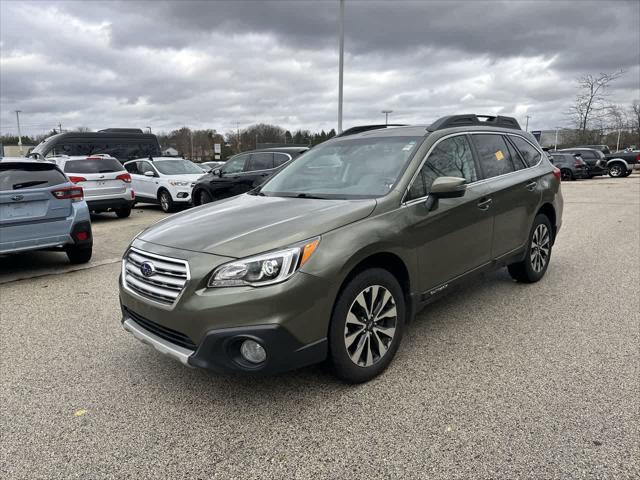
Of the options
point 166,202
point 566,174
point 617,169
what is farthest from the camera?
point 617,169

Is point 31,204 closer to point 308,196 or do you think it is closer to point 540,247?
point 308,196

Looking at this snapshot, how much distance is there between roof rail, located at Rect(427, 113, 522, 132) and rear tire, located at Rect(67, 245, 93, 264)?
507cm

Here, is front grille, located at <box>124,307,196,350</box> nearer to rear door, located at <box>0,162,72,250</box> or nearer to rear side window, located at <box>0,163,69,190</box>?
rear door, located at <box>0,162,72,250</box>

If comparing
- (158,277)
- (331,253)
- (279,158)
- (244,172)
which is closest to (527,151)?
(331,253)

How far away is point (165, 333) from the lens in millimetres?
2879

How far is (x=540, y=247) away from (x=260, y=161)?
7.92 m

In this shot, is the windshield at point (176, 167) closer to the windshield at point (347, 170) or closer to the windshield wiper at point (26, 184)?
the windshield wiper at point (26, 184)

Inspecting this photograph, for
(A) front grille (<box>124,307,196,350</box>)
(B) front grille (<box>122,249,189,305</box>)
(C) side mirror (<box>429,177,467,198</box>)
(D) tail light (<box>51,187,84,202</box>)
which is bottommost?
(A) front grille (<box>124,307,196,350</box>)

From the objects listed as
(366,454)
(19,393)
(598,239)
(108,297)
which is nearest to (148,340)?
(19,393)

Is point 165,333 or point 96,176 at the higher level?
point 96,176

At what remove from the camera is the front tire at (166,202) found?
13.6m

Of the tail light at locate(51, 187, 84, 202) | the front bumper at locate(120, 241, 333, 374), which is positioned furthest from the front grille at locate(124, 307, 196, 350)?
the tail light at locate(51, 187, 84, 202)

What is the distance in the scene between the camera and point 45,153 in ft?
54.1

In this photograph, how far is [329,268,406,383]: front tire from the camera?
112 inches
